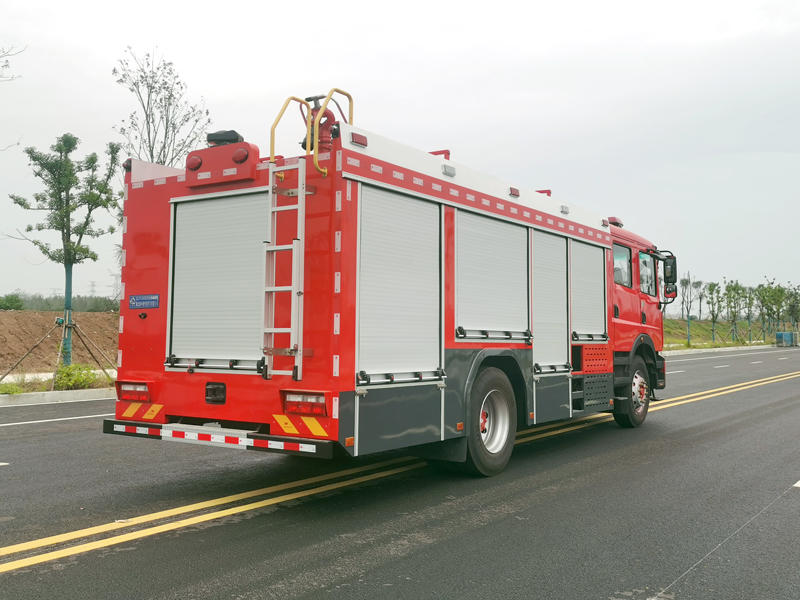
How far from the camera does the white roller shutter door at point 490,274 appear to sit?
6797 millimetres

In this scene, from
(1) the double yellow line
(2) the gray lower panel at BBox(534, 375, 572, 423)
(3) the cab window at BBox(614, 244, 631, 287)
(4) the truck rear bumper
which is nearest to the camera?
(1) the double yellow line

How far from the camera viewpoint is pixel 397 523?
17.5 ft

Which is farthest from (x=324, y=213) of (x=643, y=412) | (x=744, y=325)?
(x=744, y=325)

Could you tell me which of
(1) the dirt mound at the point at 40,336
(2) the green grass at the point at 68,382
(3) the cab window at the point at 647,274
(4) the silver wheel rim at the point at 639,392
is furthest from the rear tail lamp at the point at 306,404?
(1) the dirt mound at the point at 40,336

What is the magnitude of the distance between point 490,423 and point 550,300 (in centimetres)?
187

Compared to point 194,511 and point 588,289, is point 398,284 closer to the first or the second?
point 194,511

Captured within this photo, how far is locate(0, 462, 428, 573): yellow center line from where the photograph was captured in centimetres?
438

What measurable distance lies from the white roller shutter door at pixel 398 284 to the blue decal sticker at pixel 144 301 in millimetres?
2120

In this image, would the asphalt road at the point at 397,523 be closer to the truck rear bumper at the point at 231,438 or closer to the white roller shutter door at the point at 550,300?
the truck rear bumper at the point at 231,438

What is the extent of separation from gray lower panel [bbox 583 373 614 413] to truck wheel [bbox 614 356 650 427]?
1.98 feet

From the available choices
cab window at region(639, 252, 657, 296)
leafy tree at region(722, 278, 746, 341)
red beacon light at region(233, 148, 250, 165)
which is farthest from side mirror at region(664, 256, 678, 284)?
leafy tree at region(722, 278, 746, 341)

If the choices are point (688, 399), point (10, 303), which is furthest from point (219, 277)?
point (10, 303)

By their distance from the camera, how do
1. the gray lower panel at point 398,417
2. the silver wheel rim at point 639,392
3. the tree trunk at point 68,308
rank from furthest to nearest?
1. the tree trunk at point 68,308
2. the silver wheel rim at point 639,392
3. the gray lower panel at point 398,417

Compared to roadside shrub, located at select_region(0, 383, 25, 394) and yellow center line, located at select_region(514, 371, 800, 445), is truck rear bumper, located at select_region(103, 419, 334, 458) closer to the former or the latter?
yellow center line, located at select_region(514, 371, 800, 445)
